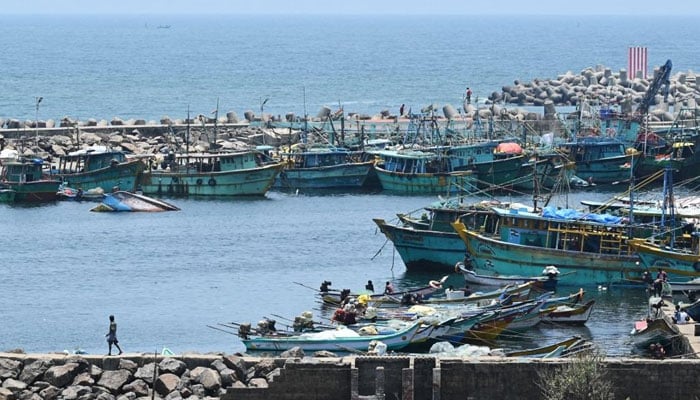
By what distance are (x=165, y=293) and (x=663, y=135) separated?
38717 millimetres

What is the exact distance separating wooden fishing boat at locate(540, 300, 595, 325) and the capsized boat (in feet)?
94.7

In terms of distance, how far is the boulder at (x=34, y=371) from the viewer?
34625 mm

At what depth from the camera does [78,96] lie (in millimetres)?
143000

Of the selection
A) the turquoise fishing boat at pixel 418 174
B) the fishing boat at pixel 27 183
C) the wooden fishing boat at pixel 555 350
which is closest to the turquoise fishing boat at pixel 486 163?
the turquoise fishing boat at pixel 418 174

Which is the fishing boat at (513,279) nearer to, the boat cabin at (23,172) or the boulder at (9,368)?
the boulder at (9,368)

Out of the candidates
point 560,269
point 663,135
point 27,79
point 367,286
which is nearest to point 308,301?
point 367,286

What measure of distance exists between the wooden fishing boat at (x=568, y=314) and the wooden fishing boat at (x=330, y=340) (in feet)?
17.7

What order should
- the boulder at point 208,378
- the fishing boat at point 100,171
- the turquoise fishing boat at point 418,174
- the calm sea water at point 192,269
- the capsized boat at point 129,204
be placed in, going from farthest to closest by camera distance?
the fishing boat at point 100,171, the turquoise fishing boat at point 418,174, the capsized boat at point 129,204, the calm sea water at point 192,269, the boulder at point 208,378

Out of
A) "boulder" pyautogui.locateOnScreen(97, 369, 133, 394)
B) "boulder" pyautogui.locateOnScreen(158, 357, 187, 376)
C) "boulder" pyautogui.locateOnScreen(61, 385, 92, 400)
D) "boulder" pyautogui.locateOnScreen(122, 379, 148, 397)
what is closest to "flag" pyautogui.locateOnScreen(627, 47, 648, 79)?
"boulder" pyautogui.locateOnScreen(158, 357, 187, 376)

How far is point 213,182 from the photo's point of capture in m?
77.1

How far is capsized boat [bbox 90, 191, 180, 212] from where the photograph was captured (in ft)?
238

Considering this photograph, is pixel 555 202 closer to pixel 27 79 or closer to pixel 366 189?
pixel 366 189

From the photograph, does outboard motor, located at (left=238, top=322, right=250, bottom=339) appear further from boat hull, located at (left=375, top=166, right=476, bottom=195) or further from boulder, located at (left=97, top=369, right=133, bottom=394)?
boat hull, located at (left=375, top=166, right=476, bottom=195)

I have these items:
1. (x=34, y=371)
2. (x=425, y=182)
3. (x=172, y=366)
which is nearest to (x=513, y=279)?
(x=172, y=366)
